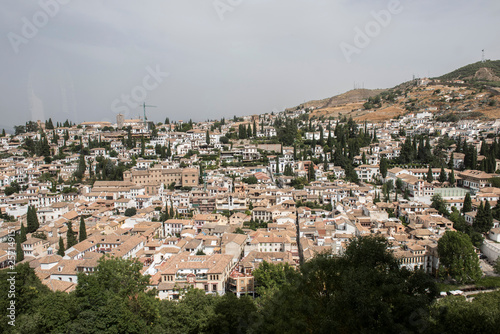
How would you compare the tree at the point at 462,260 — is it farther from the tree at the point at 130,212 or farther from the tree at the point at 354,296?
the tree at the point at 130,212

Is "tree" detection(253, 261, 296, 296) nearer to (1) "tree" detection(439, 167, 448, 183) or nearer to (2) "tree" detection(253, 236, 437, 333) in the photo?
(2) "tree" detection(253, 236, 437, 333)

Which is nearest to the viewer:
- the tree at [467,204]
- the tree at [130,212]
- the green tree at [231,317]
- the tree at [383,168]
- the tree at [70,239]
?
the green tree at [231,317]

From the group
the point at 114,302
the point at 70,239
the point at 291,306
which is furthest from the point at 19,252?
the point at 291,306

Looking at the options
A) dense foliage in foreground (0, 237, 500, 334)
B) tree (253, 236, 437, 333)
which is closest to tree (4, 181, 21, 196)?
dense foliage in foreground (0, 237, 500, 334)

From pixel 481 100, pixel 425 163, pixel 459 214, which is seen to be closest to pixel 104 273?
pixel 459 214

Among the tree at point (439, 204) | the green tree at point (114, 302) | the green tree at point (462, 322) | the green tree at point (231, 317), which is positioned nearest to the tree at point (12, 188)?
the green tree at point (114, 302)

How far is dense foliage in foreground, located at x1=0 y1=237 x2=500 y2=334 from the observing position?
250 inches

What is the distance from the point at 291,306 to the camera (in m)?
7.34

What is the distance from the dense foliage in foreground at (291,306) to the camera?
634 centimetres

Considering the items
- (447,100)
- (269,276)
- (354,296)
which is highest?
(447,100)

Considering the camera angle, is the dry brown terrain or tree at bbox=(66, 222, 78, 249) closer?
tree at bbox=(66, 222, 78, 249)

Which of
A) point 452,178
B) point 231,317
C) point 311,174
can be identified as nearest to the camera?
point 231,317

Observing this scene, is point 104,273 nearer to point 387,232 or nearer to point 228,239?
point 228,239

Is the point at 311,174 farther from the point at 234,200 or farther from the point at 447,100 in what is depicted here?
the point at 447,100
